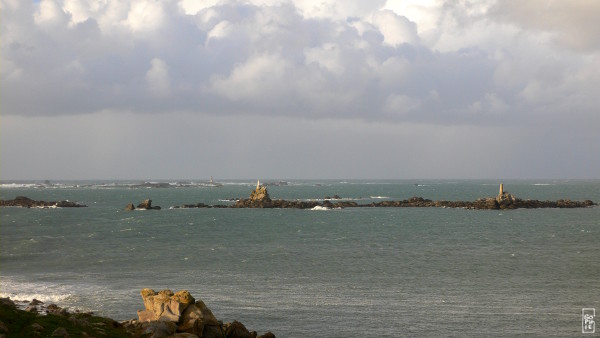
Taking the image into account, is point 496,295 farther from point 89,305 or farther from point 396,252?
point 89,305

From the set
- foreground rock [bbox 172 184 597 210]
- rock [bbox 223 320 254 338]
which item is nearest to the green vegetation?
rock [bbox 223 320 254 338]

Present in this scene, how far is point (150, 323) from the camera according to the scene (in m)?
26.9

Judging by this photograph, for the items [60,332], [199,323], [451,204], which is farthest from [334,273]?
[451,204]

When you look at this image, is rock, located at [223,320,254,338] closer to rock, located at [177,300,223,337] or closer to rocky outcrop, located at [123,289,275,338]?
rocky outcrop, located at [123,289,275,338]

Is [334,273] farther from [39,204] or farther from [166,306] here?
[39,204]

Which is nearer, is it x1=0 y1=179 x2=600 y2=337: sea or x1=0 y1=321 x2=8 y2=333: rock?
x1=0 y1=321 x2=8 y2=333: rock

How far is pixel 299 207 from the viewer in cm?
14425

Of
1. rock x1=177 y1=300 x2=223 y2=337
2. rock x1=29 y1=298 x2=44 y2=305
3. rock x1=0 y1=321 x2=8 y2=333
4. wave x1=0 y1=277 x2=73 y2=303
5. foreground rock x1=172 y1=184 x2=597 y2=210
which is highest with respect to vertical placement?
foreground rock x1=172 y1=184 x2=597 y2=210

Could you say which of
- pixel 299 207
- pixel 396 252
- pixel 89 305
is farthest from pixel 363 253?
pixel 299 207

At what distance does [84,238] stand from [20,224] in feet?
100

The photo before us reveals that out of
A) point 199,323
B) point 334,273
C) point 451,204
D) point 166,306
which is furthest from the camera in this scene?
point 451,204

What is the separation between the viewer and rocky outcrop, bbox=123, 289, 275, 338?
26.3m

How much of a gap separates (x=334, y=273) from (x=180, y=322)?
23.5 m

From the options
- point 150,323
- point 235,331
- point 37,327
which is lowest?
point 235,331
